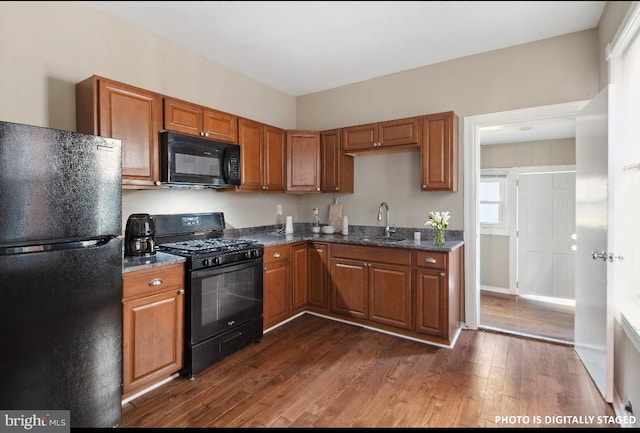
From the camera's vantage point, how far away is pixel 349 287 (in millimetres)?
3141

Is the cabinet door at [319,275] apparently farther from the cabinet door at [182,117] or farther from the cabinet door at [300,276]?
the cabinet door at [182,117]

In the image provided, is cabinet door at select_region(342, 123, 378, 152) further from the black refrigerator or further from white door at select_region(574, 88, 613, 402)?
the black refrigerator

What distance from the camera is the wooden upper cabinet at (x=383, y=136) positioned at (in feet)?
10.1

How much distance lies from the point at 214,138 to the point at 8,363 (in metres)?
1.95

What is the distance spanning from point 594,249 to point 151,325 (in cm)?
295

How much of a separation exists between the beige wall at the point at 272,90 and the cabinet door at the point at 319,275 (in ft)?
2.31

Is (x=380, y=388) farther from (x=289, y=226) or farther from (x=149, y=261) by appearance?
(x=289, y=226)

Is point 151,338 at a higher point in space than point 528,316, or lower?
higher

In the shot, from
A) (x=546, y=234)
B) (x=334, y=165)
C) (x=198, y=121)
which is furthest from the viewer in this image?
(x=546, y=234)

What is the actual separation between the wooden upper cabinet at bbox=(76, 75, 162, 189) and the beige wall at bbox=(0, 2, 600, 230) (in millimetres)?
236

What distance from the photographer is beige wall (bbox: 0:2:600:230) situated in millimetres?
1987

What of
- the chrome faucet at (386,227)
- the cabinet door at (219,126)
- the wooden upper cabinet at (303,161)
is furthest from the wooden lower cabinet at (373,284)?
the cabinet door at (219,126)

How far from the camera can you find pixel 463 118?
3.02m

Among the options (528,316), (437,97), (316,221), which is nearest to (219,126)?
(316,221)
